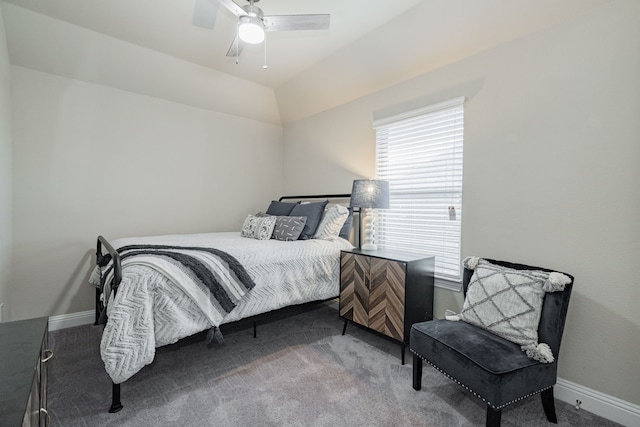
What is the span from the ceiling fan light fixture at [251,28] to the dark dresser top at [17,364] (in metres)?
1.92

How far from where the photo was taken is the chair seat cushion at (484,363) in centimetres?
146

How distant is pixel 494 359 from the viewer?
60.9 inches

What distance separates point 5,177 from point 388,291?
130 inches

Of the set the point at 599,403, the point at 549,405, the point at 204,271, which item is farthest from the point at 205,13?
the point at 599,403

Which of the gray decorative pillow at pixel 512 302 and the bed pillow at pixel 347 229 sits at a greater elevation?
the bed pillow at pixel 347 229

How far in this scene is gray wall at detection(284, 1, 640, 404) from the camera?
1732 millimetres

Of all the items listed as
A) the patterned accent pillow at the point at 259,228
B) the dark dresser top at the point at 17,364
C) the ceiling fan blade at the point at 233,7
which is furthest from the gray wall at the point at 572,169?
the dark dresser top at the point at 17,364

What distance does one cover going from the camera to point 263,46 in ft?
9.99

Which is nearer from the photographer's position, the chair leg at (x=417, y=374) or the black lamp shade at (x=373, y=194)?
the chair leg at (x=417, y=374)

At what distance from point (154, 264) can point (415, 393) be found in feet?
6.10

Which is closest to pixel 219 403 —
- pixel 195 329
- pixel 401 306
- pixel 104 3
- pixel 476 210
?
pixel 195 329

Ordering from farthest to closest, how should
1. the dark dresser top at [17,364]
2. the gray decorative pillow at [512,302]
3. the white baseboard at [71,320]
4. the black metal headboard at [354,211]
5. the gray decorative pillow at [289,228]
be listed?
the black metal headboard at [354,211] < the gray decorative pillow at [289,228] < the white baseboard at [71,320] < the gray decorative pillow at [512,302] < the dark dresser top at [17,364]

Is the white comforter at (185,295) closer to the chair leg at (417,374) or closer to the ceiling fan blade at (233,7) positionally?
the chair leg at (417,374)

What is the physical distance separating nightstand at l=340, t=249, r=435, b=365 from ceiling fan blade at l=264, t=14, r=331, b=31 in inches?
71.1
